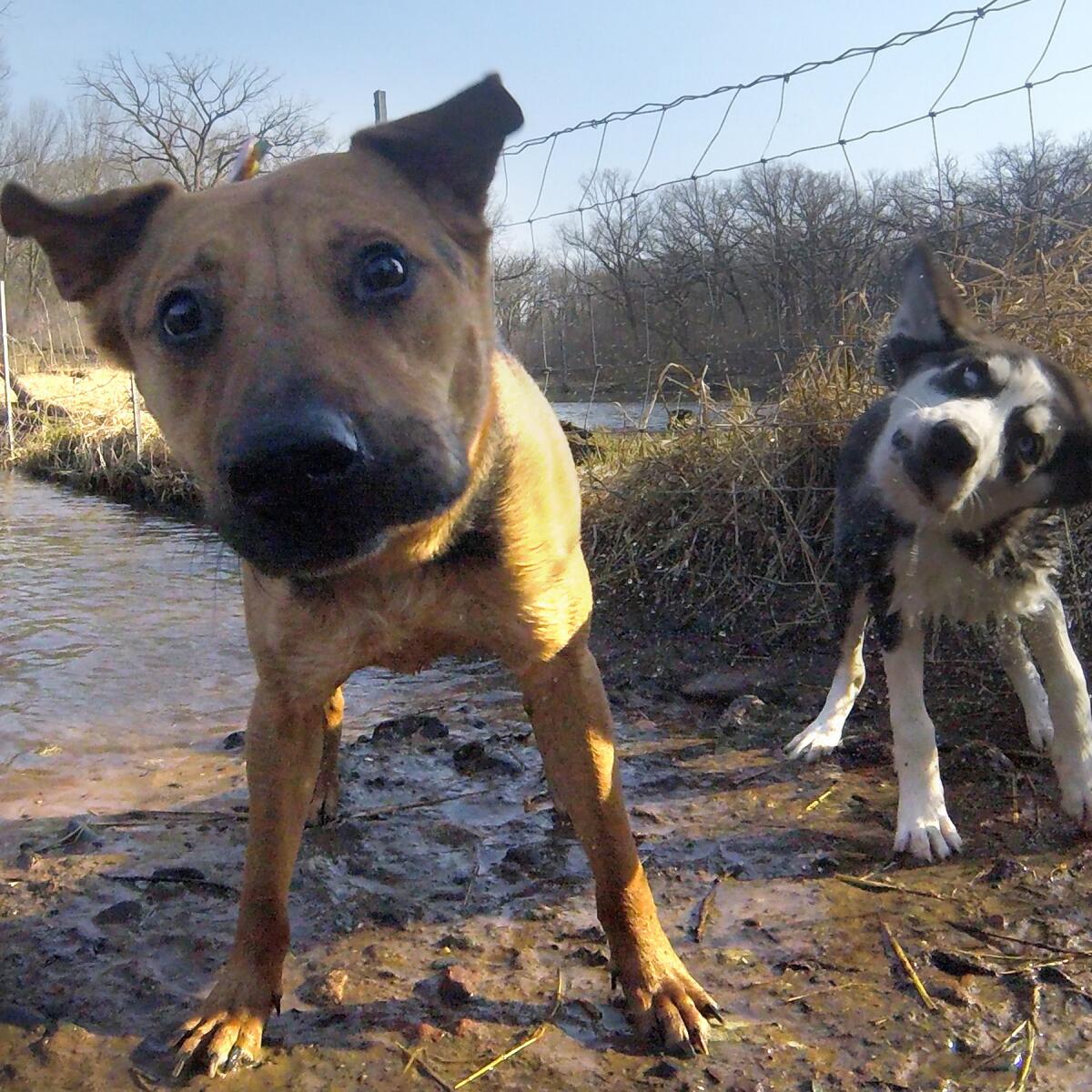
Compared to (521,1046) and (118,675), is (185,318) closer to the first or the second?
(521,1046)

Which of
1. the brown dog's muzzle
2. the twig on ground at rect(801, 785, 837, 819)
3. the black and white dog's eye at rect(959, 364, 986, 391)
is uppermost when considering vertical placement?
the black and white dog's eye at rect(959, 364, 986, 391)

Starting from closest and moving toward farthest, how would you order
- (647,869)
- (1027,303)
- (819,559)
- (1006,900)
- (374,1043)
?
(374,1043)
(1006,900)
(647,869)
(1027,303)
(819,559)

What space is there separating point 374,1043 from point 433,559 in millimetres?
953

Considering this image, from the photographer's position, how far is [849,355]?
494 centimetres

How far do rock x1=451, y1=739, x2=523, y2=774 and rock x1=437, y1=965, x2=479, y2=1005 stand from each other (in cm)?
118

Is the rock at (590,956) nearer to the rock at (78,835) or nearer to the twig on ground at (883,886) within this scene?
the twig on ground at (883,886)

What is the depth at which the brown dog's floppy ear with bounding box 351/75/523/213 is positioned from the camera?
2164 mm

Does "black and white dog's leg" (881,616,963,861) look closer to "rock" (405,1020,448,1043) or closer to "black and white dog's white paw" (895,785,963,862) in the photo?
"black and white dog's white paw" (895,785,963,862)

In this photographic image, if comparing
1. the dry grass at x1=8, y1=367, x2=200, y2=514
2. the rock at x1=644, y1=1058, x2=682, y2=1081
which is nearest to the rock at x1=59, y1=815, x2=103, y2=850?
the rock at x1=644, y1=1058, x2=682, y2=1081

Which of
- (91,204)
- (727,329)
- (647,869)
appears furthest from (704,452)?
(91,204)

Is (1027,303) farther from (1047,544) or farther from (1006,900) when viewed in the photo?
(1006,900)

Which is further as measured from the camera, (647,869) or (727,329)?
(727,329)

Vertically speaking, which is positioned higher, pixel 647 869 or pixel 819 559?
pixel 819 559

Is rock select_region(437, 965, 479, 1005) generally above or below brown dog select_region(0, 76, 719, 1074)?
below
